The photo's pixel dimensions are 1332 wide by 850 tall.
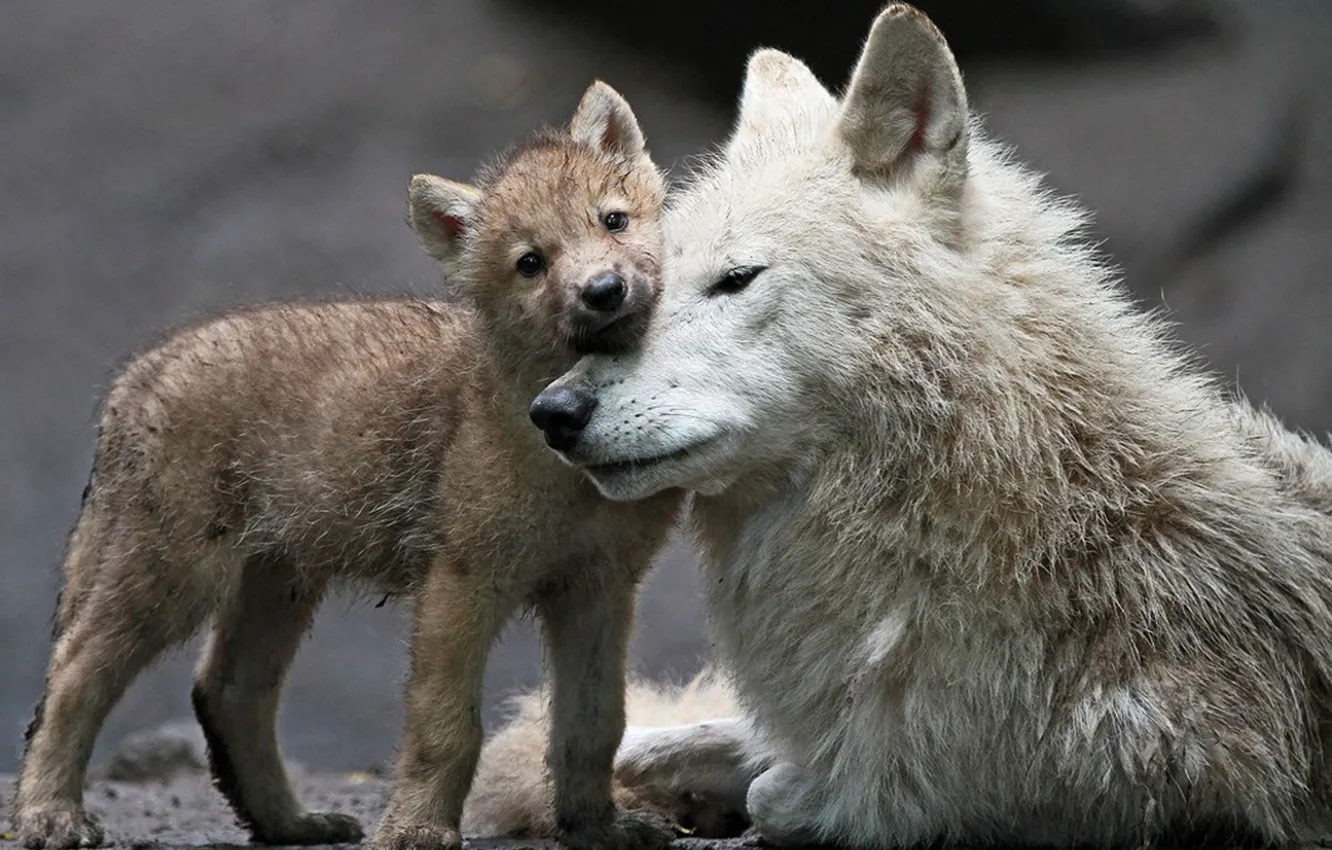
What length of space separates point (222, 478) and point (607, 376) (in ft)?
6.23

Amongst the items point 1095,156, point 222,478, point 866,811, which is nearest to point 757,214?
point 866,811

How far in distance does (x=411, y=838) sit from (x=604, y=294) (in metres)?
1.65

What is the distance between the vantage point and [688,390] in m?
4.63

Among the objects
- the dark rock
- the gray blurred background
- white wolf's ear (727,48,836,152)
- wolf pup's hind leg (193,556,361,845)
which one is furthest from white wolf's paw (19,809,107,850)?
the gray blurred background

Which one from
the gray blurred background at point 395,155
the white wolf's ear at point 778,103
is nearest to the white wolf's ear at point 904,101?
the white wolf's ear at point 778,103

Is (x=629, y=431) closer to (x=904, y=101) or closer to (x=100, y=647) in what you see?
(x=904, y=101)

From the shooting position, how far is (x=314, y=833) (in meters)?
6.29

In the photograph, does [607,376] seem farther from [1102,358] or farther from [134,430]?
[134,430]

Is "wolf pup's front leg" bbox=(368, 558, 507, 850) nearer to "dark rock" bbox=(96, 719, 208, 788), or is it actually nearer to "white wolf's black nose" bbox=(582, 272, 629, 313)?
"white wolf's black nose" bbox=(582, 272, 629, 313)

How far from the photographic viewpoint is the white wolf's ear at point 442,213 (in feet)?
18.2

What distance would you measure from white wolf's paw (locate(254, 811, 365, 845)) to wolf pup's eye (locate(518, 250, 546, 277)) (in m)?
2.32

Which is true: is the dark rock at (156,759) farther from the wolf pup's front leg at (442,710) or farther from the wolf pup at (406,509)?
the wolf pup's front leg at (442,710)

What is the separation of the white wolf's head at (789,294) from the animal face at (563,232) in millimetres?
119

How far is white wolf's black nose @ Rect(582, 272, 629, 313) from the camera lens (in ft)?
15.8
